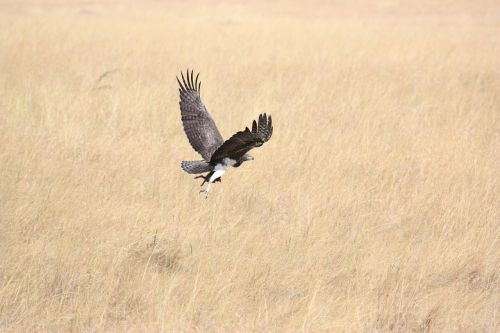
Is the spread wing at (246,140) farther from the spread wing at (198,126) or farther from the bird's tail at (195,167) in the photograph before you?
the spread wing at (198,126)

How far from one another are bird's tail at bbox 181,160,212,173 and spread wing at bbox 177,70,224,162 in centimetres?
11

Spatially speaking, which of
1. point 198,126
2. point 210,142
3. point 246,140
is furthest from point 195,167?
point 246,140

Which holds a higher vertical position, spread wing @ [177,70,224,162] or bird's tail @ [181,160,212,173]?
spread wing @ [177,70,224,162]

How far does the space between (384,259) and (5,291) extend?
2.36 metres

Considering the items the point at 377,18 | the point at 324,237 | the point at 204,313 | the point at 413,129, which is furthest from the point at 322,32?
the point at 204,313

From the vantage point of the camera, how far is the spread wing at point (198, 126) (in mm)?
5363

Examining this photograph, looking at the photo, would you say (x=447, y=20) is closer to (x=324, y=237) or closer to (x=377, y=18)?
(x=377, y=18)

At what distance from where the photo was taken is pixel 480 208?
18.4ft

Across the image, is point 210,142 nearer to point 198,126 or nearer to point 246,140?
point 198,126

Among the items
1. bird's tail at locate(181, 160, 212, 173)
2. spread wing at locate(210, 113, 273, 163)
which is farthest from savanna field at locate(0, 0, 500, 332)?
spread wing at locate(210, 113, 273, 163)

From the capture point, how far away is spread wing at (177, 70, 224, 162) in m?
5.36

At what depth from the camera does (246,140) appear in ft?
14.5

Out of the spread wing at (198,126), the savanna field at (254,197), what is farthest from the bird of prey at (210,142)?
the savanna field at (254,197)

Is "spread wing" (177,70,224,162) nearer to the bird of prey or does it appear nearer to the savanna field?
the bird of prey
